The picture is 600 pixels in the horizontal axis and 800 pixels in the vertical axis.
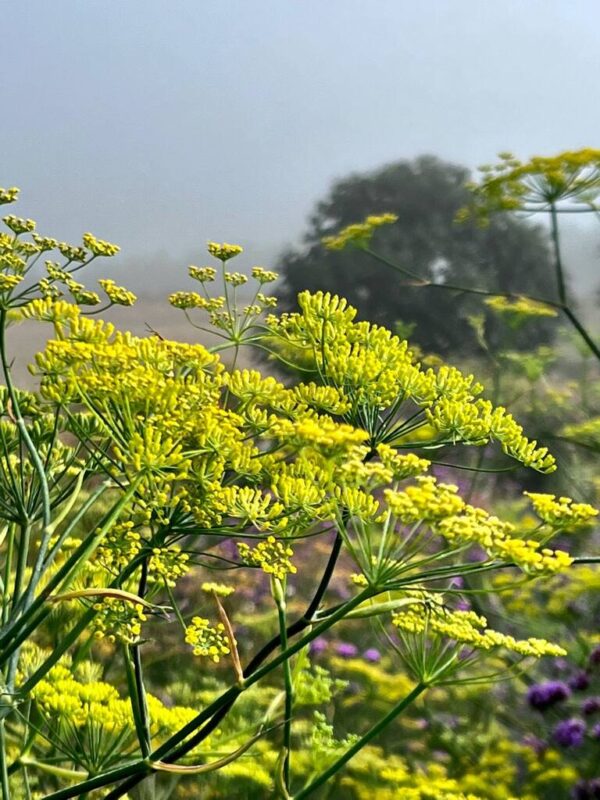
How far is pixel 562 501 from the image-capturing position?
0.35m

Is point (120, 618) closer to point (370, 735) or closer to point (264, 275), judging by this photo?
point (370, 735)

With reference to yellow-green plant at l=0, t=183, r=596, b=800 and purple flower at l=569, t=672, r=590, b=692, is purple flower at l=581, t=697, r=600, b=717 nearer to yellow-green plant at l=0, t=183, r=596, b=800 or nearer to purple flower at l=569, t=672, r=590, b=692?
purple flower at l=569, t=672, r=590, b=692

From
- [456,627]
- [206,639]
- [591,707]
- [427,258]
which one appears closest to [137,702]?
[206,639]

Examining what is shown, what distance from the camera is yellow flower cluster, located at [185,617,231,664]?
370 millimetres

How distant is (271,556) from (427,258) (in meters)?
2.93

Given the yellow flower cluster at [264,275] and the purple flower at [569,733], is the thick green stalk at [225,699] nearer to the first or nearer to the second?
the yellow flower cluster at [264,275]

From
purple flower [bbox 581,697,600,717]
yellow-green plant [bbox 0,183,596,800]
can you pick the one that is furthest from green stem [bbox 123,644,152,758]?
purple flower [bbox 581,697,600,717]

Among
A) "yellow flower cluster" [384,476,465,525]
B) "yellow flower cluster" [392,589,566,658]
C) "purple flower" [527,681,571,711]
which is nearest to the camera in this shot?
"yellow flower cluster" [384,476,465,525]

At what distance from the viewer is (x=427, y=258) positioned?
3.21m

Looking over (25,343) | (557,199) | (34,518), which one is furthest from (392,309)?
(34,518)

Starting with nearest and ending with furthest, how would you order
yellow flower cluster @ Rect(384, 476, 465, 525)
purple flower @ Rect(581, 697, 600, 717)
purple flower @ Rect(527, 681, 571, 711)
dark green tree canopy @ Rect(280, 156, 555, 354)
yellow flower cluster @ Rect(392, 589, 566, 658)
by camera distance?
1. yellow flower cluster @ Rect(384, 476, 465, 525)
2. yellow flower cluster @ Rect(392, 589, 566, 658)
3. purple flower @ Rect(581, 697, 600, 717)
4. purple flower @ Rect(527, 681, 571, 711)
5. dark green tree canopy @ Rect(280, 156, 555, 354)

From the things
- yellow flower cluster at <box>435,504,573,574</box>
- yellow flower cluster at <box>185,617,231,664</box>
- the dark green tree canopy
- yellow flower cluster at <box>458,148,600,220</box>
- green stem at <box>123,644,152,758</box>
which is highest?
the dark green tree canopy

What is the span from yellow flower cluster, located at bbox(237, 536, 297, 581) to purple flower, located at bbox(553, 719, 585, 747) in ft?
2.79

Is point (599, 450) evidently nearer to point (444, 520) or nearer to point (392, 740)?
point (444, 520)
